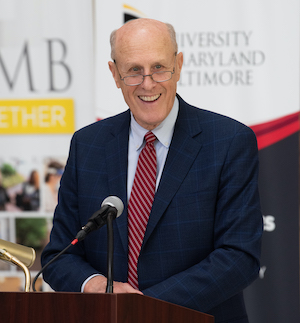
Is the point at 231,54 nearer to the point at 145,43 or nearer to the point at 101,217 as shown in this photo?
Answer: the point at 145,43

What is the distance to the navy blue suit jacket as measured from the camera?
1600mm

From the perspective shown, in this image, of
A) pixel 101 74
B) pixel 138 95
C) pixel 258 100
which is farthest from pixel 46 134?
Result: pixel 138 95

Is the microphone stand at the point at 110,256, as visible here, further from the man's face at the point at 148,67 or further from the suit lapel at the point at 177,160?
the man's face at the point at 148,67

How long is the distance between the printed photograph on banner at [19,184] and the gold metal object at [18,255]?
1848mm

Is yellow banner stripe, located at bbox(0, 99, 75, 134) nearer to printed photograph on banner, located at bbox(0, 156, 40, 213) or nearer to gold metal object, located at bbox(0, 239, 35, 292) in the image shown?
printed photograph on banner, located at bbox(0, 156, 40, 213)

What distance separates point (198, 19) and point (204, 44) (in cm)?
15

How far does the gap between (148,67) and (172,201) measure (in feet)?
1.55

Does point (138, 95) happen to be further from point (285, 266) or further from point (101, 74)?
point (285, 266)

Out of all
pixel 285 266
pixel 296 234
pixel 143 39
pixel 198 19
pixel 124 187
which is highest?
pixel 198 19

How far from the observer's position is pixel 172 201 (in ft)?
5.61

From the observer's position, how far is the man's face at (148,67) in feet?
5.59

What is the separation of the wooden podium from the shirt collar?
0.80m

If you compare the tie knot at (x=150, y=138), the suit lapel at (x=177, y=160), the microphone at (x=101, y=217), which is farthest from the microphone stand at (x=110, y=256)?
the tie knot at (x=150, y=138)

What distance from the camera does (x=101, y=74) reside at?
3004 mm
